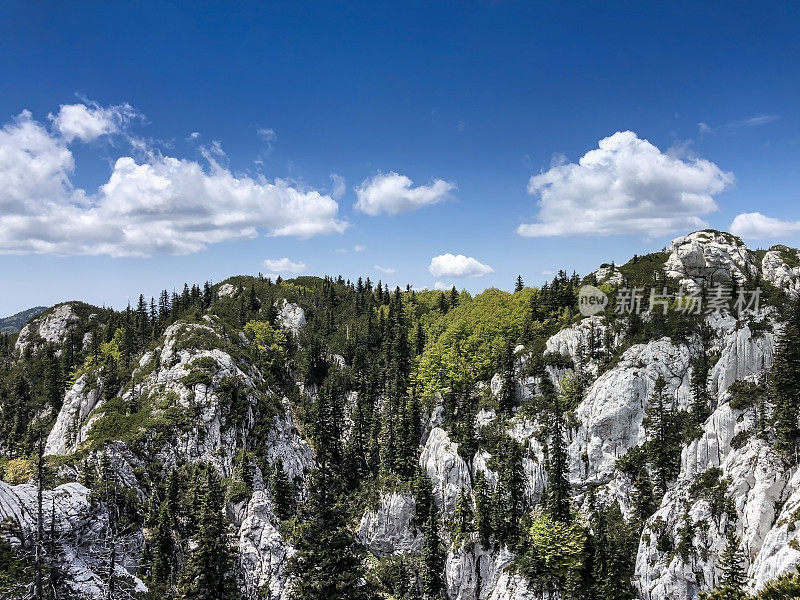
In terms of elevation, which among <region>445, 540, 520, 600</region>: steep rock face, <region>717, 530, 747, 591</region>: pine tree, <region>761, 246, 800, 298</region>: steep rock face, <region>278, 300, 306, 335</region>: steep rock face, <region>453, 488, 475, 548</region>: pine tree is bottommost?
<region>445, 540, 520, 600</region>: steep rock face

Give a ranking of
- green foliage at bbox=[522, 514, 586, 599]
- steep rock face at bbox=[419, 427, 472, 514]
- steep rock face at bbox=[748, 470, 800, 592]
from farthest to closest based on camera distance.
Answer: steep rock face at bbox=[419, 427, 472, 514]
green foliage at bbox=[522, 514, 586, 599]
steep rock face at bbox=[748, 470, 800, 592]

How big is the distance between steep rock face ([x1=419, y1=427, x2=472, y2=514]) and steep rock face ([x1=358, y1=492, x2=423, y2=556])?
4.71 meters

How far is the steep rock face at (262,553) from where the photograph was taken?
178ft

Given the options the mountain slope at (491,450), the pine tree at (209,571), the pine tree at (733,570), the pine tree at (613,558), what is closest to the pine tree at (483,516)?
the mountain slope at (491,450)

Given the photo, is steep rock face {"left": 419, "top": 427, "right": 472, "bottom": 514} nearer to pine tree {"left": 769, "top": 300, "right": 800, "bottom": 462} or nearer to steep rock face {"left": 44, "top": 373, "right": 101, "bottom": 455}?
pine tree {"left": 769, "top": 300, "right": 800, "bottom": 462}

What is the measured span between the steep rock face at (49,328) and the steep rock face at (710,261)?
6842 inches

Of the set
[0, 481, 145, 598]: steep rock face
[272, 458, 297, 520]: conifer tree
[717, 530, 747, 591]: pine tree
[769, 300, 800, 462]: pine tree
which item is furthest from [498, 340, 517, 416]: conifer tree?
[0, 481, 145, 598]: steep rock face

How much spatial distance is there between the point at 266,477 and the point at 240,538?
11765mm

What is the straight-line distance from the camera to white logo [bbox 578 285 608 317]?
8094 cm

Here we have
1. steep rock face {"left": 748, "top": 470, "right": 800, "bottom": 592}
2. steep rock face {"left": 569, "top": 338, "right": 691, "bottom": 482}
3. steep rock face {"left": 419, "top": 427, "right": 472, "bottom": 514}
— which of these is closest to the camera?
steep rock face {"left": 748, "top": 470, "right": 800, "bottom": 592}

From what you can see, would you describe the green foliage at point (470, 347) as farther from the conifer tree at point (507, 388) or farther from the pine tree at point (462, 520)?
the pine tree at point (462, 520)

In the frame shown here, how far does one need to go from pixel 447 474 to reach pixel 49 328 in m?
148

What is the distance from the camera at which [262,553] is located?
56.6 m

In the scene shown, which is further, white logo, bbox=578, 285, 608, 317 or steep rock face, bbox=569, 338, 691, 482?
white logo, bbox=578, 285, 608, 317
